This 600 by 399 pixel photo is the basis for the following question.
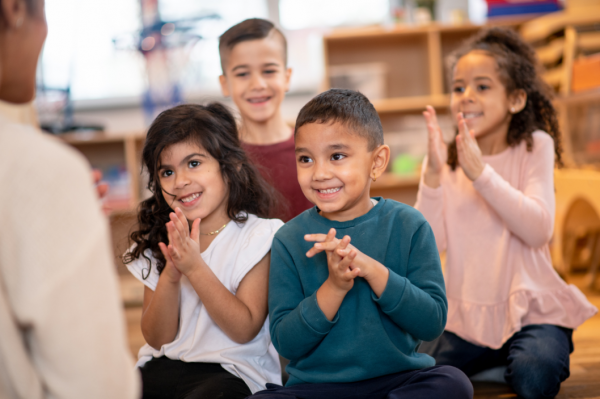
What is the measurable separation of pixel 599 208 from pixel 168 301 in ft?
5.99

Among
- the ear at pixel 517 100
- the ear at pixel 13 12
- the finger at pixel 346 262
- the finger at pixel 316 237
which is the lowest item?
the finger at pixel 346 262


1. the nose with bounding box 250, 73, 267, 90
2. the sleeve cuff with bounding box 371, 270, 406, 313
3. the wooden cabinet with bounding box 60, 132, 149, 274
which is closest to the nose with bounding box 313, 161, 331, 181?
the sleeve cuff with bounding box 371, 270, 406, 313

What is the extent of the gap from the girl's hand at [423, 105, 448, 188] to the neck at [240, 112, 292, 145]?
1.60 feet

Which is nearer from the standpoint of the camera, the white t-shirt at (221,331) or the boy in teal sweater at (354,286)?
the boy in teal sweater at (354,286)

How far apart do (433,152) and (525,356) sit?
0.53 metres

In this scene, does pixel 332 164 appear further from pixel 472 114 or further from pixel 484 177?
pixel 472 114

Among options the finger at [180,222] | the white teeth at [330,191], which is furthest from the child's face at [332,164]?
the finger at [180,222]

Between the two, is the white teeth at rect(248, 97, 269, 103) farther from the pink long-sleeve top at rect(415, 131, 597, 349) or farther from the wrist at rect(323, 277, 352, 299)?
the wrist at rect(323, 277, 352, 299)

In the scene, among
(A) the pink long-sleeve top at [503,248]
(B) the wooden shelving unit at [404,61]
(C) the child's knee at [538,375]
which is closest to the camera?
(C) the child's knee at [538,375]

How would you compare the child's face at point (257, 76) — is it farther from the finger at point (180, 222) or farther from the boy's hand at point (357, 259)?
the boy's hand at point (357, 259)

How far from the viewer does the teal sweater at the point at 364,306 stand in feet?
3.18

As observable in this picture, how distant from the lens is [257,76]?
163 cm

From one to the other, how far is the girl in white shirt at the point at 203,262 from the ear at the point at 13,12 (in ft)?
1.50

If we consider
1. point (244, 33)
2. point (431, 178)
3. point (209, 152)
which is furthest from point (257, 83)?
point (431, 178)
